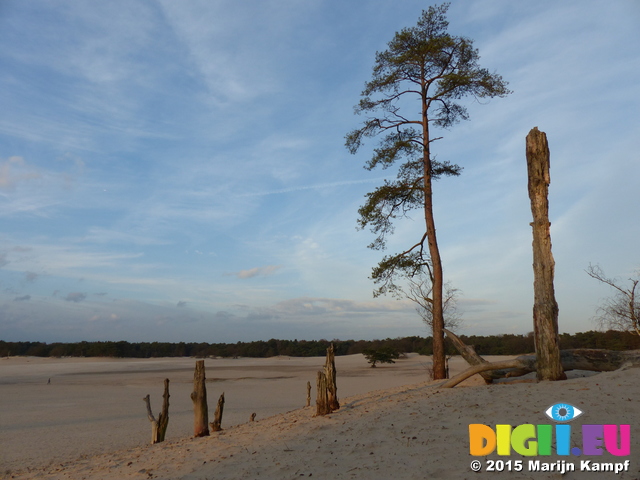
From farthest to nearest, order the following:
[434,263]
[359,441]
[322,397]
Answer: [434,263] → [322,397] → [359,441]

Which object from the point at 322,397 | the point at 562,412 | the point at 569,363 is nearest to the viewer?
the point at 562,412

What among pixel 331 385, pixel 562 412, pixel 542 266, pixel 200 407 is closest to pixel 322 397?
pixel 331 385

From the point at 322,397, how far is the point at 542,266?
5857 millimetres

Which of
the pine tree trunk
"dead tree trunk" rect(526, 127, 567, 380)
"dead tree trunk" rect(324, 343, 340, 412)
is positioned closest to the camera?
"dead tree trunk" rect(526, 127, 567, 380)

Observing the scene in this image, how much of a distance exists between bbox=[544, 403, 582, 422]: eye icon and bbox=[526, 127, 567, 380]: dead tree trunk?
8.19 ft

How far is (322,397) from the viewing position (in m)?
10.3

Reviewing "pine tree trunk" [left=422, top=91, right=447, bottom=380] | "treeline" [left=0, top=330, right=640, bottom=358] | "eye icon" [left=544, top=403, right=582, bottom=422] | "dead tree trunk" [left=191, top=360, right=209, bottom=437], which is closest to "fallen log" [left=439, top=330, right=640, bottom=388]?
"pine tree trunk" [left=422, top=91, right=447, bottom=380]

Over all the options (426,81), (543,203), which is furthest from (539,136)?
(426,81)

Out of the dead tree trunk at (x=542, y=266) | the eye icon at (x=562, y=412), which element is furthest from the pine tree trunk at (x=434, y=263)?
the eye icon at (x=562, y=412)

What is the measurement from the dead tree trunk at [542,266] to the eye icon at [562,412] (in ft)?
8.19

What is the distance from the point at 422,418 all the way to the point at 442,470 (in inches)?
95.8

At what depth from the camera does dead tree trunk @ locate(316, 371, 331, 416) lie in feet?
33.5

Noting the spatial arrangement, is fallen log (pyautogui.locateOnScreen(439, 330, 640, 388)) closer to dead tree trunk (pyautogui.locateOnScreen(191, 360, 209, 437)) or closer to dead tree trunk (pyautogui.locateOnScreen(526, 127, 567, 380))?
dead tree trunk (pyautogui.locateOnScreen(526, 127, 567, 380))

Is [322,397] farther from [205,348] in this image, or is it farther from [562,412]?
[205,348]
